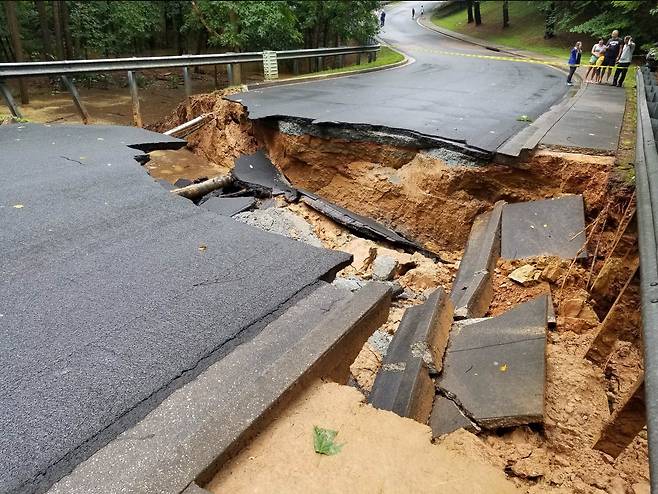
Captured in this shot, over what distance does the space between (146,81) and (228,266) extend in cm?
2355

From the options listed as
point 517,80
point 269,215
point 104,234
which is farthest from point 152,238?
point 517,80

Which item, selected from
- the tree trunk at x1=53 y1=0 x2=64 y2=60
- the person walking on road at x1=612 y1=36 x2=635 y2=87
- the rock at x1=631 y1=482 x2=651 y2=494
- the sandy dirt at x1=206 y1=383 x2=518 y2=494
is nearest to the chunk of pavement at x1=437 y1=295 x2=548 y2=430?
the rock at x1=631 y1=482 x2=651 y2=494

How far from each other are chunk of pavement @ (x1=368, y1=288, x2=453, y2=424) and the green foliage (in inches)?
42.8

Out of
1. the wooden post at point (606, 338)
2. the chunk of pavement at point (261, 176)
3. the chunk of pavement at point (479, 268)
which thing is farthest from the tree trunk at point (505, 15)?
the wooden post at point (606, 338)

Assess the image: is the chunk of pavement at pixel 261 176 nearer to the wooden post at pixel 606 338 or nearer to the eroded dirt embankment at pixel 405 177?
the eroded dirt embankment at pixel 405 177

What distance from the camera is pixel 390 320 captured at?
5.45 metres

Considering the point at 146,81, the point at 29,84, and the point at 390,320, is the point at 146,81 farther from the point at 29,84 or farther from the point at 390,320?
the point at 390,320

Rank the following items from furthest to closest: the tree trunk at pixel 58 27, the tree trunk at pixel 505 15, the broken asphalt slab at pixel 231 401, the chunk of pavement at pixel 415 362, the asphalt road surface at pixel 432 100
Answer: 1. the tree trunk at pixel 505 15
2. the tree trunk at pixel 58 27
3. the asphalt road surface at pixel 432 100
4. the chunk of pavement at pixel 415 362
5. the broken asphalt slab at pixel 231 401

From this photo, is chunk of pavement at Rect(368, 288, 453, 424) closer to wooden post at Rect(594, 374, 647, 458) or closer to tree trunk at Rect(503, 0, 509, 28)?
wooden post at Rect(594, 374, 647, 458)

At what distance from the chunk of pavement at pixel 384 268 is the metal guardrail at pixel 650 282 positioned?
3.39 m

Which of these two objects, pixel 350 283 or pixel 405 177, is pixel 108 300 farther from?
pixel 405 177

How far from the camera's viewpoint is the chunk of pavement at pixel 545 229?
5.31 m

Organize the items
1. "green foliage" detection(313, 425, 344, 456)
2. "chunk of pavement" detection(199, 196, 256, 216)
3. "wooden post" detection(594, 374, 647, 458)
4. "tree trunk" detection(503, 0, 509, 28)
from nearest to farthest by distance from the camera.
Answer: "green foliage" detection(313, 425, 344, 456)
"wooden post" detection(594, 374, 647, 458)
"chunk of pavement" detection(199, 196, 256, 216)
"tree trunk" detection(503, 0, 509, 28)

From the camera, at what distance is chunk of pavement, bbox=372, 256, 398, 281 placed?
653cm
